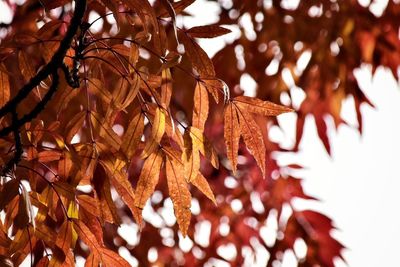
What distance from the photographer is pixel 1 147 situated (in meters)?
0.87

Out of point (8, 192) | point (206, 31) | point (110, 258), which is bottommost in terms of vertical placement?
point (110, 258)

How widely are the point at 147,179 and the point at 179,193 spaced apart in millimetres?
38

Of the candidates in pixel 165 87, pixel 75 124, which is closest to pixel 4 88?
pixel 75 124

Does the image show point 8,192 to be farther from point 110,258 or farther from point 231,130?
point 231,130

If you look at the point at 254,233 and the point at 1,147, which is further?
the point at 254,233

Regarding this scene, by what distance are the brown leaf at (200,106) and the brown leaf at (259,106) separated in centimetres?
3

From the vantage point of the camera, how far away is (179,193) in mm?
811

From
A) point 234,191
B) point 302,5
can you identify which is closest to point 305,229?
point 234,191

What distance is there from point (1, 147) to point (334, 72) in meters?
1.12

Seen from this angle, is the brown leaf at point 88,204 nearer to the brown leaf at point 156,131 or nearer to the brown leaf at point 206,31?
the brown leaf at point 156,131

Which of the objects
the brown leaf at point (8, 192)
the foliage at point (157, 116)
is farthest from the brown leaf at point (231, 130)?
the brown leaf at point (8, 192)

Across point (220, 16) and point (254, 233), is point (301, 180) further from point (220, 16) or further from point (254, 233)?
point (220, 16)

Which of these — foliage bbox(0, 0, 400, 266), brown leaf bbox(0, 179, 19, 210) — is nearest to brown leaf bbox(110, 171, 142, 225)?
foliage bbox(0, 0, 400, 266)

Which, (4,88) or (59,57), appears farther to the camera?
(4,88)
